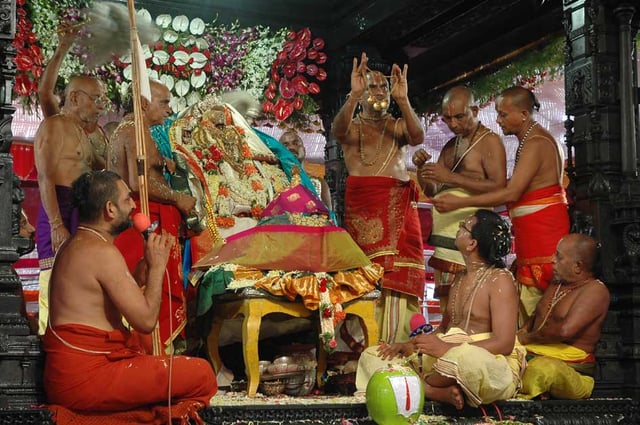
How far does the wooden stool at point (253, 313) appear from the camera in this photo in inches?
224

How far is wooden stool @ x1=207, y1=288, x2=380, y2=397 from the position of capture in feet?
18.7

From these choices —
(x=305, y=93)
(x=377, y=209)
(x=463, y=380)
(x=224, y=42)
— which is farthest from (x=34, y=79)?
(x=463, y=380)

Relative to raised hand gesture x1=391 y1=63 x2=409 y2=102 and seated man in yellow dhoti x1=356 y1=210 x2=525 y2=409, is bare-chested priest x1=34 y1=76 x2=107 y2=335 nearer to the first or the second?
raised hand gesture x1=391 y1=63 x2=409 y2=102

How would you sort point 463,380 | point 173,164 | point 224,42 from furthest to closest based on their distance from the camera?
point 224,42, point 173,164, point 463,380

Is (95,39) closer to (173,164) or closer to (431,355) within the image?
(173,164)

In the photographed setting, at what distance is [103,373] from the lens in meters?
4.64

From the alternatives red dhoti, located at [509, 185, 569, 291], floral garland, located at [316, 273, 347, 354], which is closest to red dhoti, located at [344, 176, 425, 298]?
red dhoti, located at [509, 185, 569, 291]

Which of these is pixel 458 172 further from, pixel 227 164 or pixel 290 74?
pixel 290 74

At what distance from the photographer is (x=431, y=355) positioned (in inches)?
210

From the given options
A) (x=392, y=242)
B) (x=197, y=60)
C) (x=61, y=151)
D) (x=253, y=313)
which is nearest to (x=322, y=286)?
(x=253, y=313)

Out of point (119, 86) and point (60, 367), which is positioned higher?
point (119, 86)

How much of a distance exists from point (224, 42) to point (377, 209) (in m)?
2.41

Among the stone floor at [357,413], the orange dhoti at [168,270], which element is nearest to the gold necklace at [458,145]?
the stone floor at [357,413]

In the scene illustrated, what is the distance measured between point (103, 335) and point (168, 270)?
1350 mm
